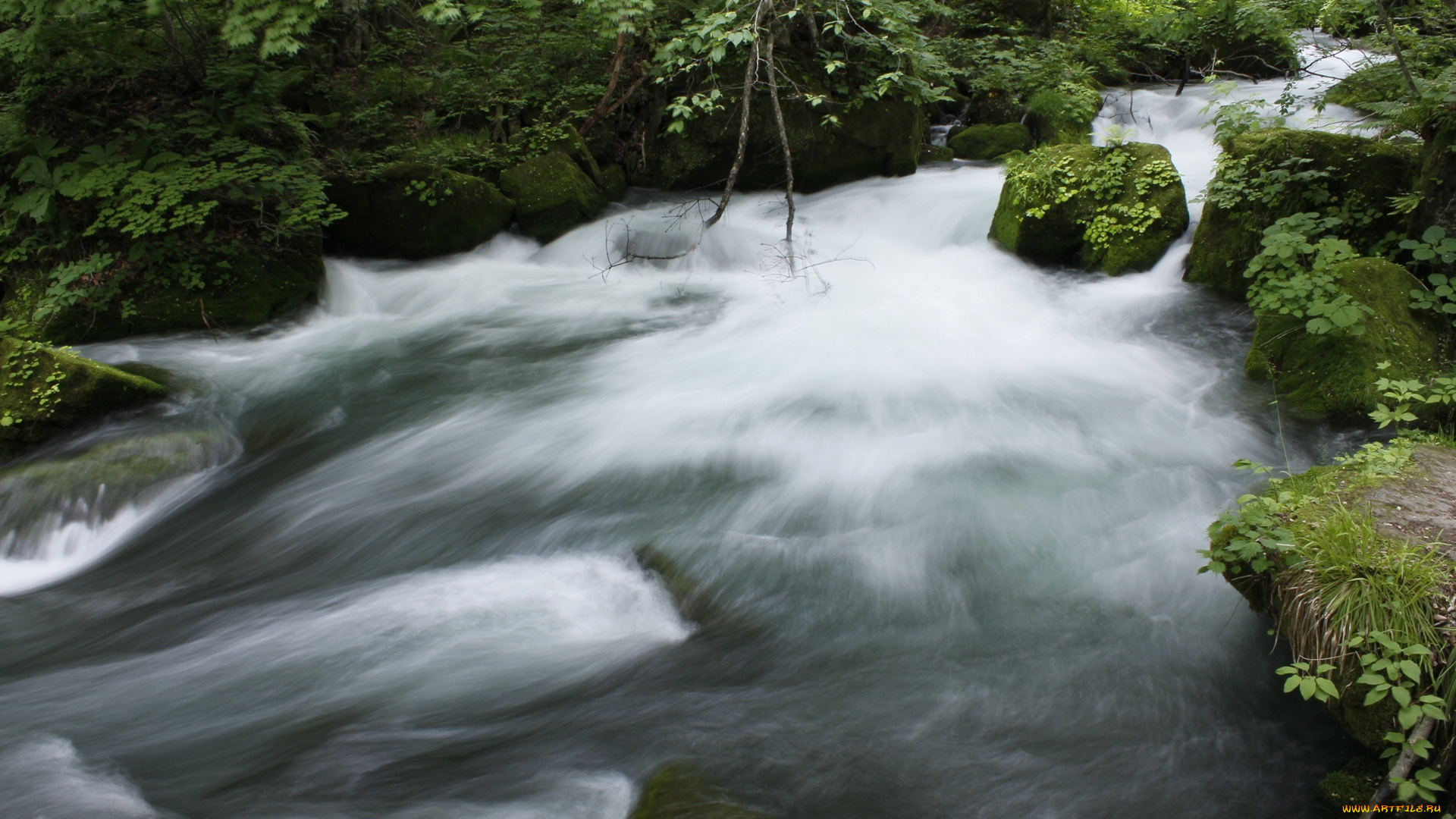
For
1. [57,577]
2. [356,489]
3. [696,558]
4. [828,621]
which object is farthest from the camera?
[356,489]

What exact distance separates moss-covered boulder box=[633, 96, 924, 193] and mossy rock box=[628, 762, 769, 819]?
7.49 meters

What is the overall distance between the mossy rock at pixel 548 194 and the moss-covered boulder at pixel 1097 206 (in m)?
4.31

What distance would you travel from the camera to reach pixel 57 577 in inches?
166

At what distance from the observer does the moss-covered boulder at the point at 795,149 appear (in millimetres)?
8922

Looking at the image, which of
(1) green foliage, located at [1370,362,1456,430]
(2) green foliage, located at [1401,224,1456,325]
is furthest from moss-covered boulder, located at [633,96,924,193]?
(1) green foliage, located at [1370,362,1456,430]

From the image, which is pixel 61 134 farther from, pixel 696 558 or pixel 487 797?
pixel 487 797

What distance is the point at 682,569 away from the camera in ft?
12.5

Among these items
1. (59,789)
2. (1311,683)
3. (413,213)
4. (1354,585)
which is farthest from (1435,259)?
(413,213)

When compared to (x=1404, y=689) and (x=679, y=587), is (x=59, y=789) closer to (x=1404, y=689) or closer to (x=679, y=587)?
(x=679, y=587)

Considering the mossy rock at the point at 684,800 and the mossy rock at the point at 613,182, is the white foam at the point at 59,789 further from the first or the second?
the mossy rock at the point at 613,182

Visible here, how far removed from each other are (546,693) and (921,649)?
154cm

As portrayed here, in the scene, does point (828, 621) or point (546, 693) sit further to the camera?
point (828, 621)

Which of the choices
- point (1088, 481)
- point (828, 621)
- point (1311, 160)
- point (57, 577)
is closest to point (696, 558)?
point (828, 621)

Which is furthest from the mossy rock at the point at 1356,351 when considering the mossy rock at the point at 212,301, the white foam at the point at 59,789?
the mossy rock at the point at 212,301
